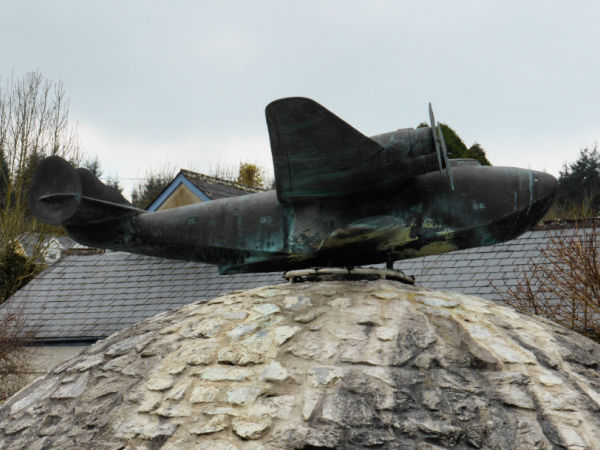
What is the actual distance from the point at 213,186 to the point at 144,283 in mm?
3612

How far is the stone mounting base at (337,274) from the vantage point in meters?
4.42

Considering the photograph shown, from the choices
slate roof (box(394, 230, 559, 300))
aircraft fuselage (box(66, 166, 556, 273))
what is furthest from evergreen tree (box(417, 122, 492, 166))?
aircraft fuselage (box(66, 166, 556, 273))

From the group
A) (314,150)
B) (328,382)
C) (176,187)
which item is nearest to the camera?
(328,382)

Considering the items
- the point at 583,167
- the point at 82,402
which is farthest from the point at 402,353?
the point at 583,167

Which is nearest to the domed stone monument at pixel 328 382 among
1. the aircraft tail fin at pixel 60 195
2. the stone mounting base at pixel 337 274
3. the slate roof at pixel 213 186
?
the stone mounting base at pixel 337 274

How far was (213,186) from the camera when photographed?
18.3 meters

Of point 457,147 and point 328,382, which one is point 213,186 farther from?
point 328,382

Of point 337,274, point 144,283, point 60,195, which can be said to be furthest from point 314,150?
point 144,283

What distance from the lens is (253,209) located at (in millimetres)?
4531

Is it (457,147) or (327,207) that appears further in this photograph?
(457,147)

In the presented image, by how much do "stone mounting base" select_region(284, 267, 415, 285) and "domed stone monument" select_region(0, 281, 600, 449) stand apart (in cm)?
17

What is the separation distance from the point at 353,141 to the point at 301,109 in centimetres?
40

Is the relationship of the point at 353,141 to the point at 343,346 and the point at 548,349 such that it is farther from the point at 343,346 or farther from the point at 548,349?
Result: the point at 548,349

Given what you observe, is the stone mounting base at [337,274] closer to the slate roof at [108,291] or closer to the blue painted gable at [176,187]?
the slate roof at [108,291]
